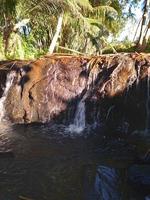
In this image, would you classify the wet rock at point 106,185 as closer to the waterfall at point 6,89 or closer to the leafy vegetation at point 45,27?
the waterfall at point 6,89

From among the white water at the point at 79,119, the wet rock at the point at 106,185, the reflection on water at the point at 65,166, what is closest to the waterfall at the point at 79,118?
the white water at the point at 79,119

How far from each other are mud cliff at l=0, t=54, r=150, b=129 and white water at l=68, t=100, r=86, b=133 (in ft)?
0.43

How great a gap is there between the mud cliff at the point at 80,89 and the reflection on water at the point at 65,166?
0.65m

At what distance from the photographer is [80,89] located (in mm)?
11562

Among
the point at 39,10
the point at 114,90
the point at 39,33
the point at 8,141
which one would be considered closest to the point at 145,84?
the point at 114,90

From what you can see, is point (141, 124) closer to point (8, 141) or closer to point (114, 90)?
point (114, 90)

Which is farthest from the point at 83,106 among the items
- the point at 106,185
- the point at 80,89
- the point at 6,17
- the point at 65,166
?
the point at 6,17

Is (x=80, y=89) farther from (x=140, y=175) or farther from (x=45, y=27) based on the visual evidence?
(x=45, y=27)

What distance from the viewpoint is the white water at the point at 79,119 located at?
36.9ft

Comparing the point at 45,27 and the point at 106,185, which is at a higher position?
the point at 45,27

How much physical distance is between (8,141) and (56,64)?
306cm

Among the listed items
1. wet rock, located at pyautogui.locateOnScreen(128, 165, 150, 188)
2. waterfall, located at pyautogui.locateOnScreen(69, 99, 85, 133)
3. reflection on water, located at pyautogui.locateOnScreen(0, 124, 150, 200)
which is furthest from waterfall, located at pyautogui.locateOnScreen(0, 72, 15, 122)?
wet rock, located at pyautogui.locateOnScreen(128, 165, 150, 188)

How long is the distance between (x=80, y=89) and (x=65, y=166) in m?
3.84

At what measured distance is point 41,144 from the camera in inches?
382
